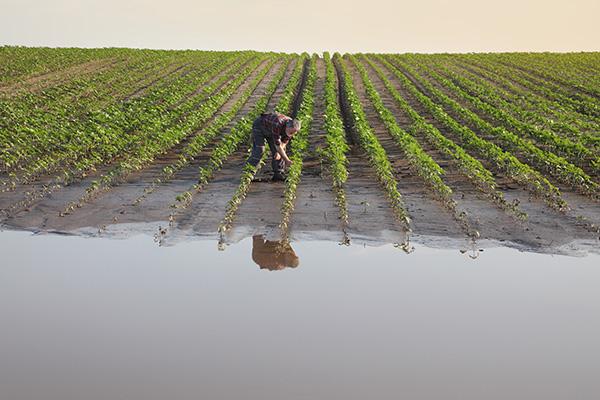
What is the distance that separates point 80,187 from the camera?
1244cm

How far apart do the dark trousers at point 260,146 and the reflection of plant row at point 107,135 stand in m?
3.57

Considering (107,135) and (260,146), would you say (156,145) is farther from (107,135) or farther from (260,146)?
(260,146)

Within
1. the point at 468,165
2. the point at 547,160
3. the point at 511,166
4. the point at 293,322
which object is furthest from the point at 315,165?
the point at 293,322

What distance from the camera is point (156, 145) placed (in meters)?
16.0

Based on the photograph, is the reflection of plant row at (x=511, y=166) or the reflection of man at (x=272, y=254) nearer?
the reflection of man at (x=272, y=254)

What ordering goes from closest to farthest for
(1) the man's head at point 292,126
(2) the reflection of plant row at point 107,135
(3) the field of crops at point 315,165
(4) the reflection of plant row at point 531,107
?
1. (3) the field of crops at point 315,165
2. (1) the man's head at point 292,126
3. (2) the reflection of plant row at point 107,135
4. (4) the reflection of plant row at point 531,107

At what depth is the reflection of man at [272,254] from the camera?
26.4 ft

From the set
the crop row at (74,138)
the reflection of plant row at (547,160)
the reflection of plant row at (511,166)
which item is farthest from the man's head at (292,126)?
the crop row at (74,138)

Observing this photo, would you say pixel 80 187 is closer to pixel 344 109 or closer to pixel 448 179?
pixel 448 179

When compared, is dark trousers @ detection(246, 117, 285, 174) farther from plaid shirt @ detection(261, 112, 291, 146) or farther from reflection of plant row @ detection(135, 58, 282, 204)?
reflection of plant row @ detection(135, 58, 282, 204)

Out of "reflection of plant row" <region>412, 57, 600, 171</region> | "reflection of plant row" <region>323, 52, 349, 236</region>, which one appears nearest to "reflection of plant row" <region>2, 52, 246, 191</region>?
"reflection of plant row" <region>323, 52, 349, 236</region>

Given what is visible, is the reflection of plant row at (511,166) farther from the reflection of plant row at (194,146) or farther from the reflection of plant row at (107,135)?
the reflection of plant row at (107,135)

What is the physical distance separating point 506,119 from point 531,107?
4852 millimetres

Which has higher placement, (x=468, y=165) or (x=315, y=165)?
(x=468, y=165)
